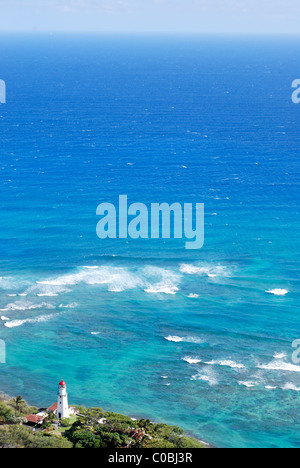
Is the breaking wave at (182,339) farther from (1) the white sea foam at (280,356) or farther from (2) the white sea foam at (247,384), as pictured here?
(2) the white sea foam at (247,384)

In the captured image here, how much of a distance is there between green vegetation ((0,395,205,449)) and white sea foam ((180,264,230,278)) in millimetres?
38739

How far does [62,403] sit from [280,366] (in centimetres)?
2790

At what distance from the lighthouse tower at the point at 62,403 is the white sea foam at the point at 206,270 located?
39590 millimetres

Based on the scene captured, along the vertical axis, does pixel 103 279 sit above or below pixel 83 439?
above

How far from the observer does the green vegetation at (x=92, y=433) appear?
212ft

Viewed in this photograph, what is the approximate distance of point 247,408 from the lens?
252 feet

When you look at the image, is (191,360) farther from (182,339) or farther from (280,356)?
(280,356)

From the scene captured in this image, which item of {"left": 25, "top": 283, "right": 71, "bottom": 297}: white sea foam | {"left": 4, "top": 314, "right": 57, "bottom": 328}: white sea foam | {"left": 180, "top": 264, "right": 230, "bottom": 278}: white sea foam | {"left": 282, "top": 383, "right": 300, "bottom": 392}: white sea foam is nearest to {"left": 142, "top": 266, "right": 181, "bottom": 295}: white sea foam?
{"left": 180, "top": 264, "right": 230, "bottom": 278}: white sea foam

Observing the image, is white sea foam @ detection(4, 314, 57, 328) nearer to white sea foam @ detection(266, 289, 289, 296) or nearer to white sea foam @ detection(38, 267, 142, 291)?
white sea foam @ detection(38, 267, 142, 291)

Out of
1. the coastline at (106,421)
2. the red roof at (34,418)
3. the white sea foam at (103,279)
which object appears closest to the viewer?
the coastline at (106,421)

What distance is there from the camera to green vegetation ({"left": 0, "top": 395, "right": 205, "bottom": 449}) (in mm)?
64562

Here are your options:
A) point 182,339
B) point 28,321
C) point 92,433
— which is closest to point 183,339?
point 182,339

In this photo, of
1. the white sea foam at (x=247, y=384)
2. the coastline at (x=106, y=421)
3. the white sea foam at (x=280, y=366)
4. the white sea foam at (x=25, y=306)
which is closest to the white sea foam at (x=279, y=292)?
the white sea foam at (x=280, y=366)

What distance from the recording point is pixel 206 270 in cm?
10794
